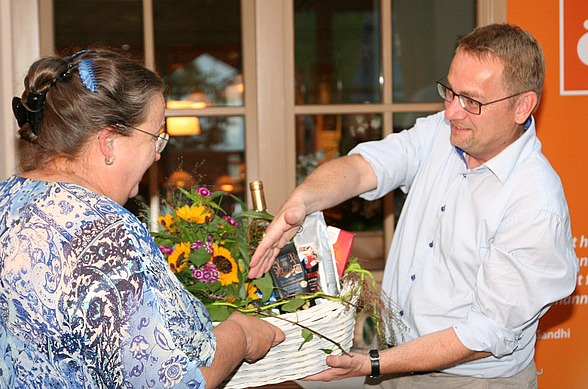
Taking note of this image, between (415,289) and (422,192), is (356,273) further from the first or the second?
(422,192)

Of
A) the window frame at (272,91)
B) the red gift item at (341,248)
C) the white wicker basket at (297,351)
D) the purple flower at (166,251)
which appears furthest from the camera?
the window frame at (272,91)


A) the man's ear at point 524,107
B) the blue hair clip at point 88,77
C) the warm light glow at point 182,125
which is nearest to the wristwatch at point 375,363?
the man's ear at point 524,107

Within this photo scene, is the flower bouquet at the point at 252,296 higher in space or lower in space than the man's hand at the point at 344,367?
A: higher

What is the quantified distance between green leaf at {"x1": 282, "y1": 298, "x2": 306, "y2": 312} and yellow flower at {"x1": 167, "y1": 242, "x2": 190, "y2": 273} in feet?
0.86

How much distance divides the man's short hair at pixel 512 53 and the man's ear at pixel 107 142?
3.30 ft

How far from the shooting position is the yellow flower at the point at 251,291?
1324 mm

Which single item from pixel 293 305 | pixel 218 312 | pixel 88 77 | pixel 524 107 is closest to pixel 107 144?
pixel 88 77

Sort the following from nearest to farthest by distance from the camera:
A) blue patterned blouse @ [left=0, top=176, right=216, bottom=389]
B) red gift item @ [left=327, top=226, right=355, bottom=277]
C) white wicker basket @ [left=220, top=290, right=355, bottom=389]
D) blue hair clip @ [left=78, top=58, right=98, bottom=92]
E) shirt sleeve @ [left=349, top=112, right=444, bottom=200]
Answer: blue patterned blouse @ [left=0, top=176, right=216, bottom=389] < blue hair clip @ [left=78, top=58, right=98, bottom=92] < white wicker basket @ [left=220, top=290, right=355, bottom=389] < red gift item @ [left=327, top=226, right=355, bottom=277] < shirt sleeve @ [left=349, top=112, right=444, bottom=200]

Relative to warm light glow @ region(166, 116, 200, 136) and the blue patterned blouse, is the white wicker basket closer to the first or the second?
the blue patterned blouse

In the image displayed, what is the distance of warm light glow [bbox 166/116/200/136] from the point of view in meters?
2.41

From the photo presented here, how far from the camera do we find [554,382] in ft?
7.85

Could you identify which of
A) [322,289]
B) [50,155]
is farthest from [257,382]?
[50,155]

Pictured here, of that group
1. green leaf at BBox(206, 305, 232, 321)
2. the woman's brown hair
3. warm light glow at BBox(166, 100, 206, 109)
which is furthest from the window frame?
the woman's brown hair

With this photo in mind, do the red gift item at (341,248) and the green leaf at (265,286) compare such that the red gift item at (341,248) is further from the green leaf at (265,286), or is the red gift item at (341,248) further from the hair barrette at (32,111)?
the hair barrette at (32,111)
